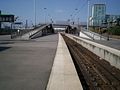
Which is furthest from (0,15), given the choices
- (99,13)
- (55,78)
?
(55,78)

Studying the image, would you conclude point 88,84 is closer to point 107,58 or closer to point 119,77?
point 119,77

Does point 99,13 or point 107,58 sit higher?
point 99,13

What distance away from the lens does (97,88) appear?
9977 mm

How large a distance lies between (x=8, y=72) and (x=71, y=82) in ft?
11.6

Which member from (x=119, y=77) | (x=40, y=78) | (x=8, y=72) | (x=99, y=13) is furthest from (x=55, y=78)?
(x=99, y=13)

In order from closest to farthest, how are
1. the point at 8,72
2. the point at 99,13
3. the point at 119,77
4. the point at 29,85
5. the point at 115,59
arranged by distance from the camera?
the point at 29,85, the point at 8,72, the point at 119,77, the point at 115,59, the point at 99,13

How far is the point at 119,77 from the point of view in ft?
42.9

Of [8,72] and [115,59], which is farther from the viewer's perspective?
[115,59]

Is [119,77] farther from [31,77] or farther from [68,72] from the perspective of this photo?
[31,77]

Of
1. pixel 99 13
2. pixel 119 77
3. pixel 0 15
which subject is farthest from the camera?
pixel 99 13

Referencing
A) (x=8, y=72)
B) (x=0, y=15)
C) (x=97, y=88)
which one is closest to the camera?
(x=97, y=88)

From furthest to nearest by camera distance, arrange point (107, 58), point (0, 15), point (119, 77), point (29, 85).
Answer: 1. point (0, 15)
2. point (107, 58)
3. point (119, 77)
4. point (29, 85)

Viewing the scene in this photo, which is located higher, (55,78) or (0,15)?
(0,15)

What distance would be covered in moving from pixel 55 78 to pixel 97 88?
1.71 metres
